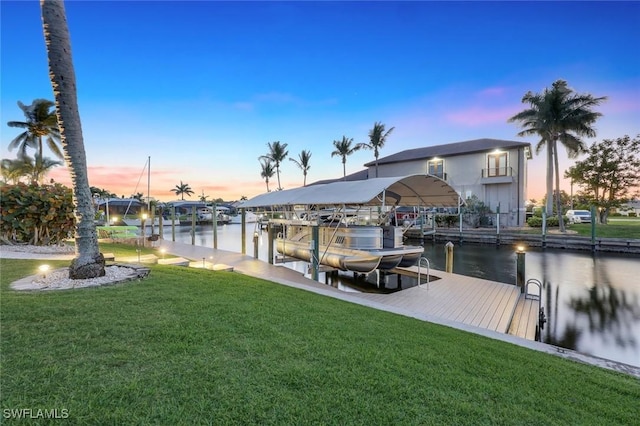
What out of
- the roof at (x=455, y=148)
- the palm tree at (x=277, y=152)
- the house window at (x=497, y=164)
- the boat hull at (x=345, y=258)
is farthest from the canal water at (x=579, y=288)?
the palm tree at (x=277, y=152)

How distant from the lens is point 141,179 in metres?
30.7

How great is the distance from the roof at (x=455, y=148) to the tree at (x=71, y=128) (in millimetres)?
33055

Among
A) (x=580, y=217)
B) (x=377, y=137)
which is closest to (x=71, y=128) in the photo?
(x=377, y=137)

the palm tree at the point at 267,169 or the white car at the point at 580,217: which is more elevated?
the palm tree at the point at 267,169

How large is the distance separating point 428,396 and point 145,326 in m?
3.23

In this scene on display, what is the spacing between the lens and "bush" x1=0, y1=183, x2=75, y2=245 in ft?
34.8

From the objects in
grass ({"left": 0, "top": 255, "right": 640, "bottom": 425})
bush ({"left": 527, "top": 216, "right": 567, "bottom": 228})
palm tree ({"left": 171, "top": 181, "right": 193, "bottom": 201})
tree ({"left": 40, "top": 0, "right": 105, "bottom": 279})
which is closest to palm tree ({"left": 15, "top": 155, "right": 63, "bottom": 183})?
tree ({"left": 40, "top": 0, "right": 105, "bottom": 279})

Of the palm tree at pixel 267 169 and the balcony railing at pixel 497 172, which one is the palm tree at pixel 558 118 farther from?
the palm tree at pixel 267 169

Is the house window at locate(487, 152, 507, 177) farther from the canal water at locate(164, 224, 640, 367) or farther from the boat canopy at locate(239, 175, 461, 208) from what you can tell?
the boat canopy at locate(239, 175, 461, 208)

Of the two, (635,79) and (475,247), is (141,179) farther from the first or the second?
(635,79)

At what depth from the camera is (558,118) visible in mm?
27828

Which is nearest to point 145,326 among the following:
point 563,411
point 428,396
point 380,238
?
point 428,396

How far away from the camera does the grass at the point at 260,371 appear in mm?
2336

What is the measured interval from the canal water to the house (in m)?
9.23
